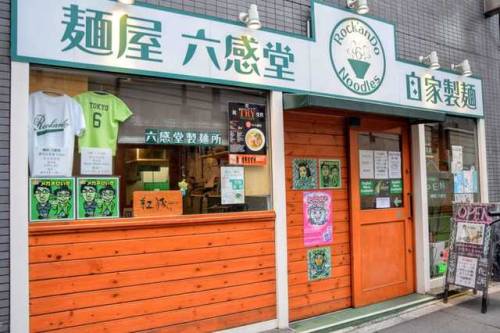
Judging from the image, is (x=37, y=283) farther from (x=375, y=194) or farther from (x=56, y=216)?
(x=375, y=194)

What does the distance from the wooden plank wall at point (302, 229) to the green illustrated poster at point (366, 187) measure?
0.26 metres

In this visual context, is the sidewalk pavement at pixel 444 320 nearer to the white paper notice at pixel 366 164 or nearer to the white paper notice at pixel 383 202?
the white paper notice at pixel 383 202

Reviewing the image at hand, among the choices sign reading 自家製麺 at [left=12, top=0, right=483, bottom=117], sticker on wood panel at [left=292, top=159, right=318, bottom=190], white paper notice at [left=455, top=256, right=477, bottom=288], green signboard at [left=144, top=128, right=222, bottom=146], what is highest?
sign reading 自家製麺 at [left=12, top=0, right=483, bottom=117]

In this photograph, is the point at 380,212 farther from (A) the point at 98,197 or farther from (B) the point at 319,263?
(A) the point at 98,197

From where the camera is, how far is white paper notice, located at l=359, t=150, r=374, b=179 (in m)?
5.95

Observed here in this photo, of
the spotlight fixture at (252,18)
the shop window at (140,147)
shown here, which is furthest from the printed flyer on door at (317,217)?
the spotlight fixture at (252,18)

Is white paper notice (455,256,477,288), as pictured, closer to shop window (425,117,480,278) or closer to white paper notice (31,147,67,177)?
shop window (425,117,480,278)

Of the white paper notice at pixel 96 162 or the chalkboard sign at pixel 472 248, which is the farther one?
the chalkboard sign at pixel 472 248

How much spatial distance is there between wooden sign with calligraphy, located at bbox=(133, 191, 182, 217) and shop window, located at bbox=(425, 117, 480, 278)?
4097mm

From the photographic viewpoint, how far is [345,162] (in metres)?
5.84

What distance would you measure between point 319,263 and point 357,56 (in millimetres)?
2638

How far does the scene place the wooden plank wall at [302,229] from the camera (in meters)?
5.25

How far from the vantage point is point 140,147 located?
427 centimetres

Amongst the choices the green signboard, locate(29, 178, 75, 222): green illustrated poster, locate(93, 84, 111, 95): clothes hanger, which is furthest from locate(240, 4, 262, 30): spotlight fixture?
locate(29, 178, 75, 222): green illustrated poster
